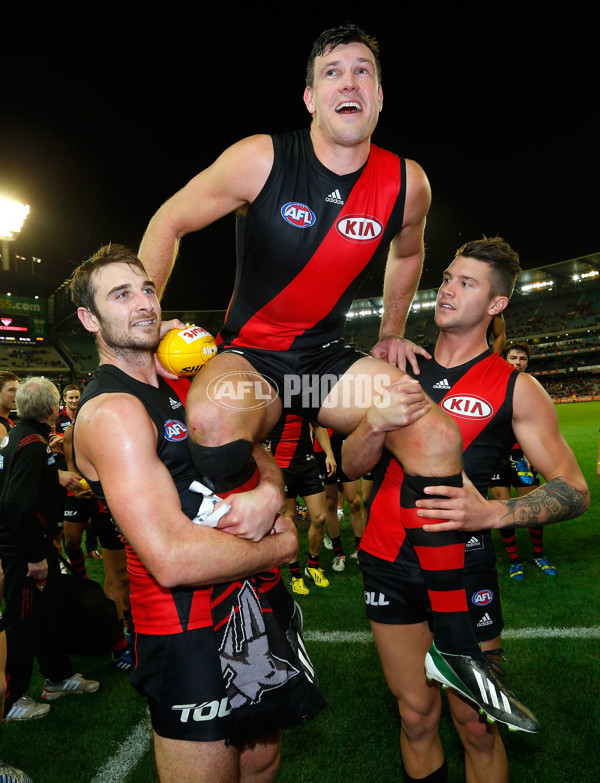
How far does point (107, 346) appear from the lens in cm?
269

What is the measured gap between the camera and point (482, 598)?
294 cm

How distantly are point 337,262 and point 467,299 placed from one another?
1.04m

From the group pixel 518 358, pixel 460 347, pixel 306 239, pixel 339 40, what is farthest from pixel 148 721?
pixel 518 358

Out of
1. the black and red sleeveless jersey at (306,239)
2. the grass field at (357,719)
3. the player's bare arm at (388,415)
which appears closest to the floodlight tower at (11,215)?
the grass field at (357,719)

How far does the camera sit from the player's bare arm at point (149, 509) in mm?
2125

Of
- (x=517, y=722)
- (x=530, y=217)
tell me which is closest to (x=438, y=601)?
(x=517, y=722)

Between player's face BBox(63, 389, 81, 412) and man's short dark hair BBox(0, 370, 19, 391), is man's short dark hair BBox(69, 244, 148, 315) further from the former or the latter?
player's face BBox(63, 389, 81, 412)

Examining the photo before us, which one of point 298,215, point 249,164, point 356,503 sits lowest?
point 356,503

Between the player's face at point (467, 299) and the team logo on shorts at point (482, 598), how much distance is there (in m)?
1.63

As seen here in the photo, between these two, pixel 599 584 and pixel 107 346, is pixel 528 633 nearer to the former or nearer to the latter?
pixel 599 584

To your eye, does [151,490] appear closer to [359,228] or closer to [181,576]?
[181,576]

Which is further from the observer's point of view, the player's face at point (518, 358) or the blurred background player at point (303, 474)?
the player's face at point (518, 358)

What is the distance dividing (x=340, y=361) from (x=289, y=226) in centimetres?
77

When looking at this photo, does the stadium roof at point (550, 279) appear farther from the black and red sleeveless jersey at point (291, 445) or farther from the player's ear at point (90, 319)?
the player's ear at point (90, 319)
